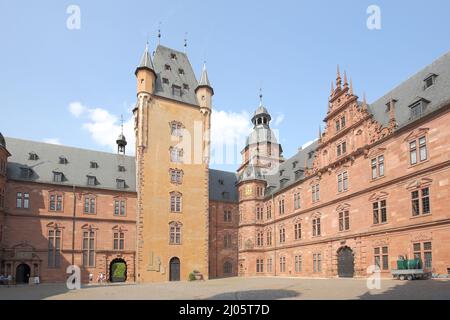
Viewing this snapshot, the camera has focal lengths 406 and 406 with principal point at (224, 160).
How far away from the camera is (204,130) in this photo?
5153cm

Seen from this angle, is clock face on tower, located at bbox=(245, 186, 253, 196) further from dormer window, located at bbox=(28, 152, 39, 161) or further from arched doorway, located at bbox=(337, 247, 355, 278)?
dormer window, located at bbox=(28, 152, 39, 161)

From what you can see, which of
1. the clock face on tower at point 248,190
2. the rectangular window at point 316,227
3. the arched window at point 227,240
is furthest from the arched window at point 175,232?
the rectangular window at point 316,227

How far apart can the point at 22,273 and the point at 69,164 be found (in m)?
13.2

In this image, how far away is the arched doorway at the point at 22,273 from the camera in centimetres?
4138

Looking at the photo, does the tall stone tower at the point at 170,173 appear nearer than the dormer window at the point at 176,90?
Yes

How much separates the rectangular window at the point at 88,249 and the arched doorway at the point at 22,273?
5.65 metres

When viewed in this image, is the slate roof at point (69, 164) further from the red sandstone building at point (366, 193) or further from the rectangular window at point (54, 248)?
the red sandstone building at point (366, 193)

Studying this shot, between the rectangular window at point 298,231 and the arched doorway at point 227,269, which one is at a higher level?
the rectangular window at point 298,231

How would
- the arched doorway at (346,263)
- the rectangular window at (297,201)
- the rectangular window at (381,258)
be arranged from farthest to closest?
the rectangular window at (297,201) < the arched doorway at (346,263) < the rectangular window at (381,258)

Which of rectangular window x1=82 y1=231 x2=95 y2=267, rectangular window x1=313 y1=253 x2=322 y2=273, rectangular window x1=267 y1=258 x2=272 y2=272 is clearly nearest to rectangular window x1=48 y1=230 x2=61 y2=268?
rectangular window x1=82 y1=231 x2=95 y2=267

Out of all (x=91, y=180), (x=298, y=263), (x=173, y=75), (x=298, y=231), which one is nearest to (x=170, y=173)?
(x=91, y=180)
